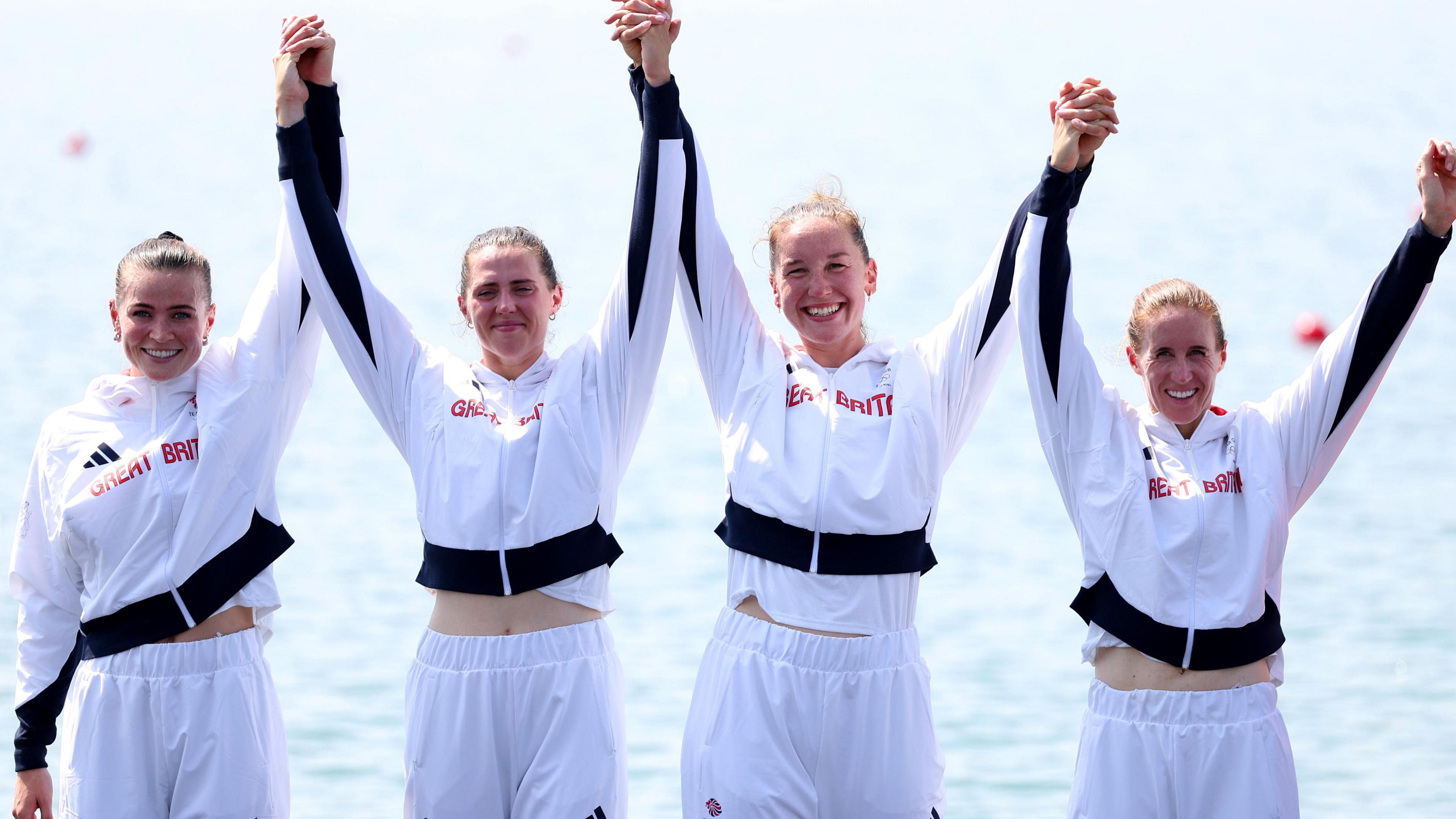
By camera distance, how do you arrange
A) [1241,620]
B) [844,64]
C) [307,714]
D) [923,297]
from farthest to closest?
[844,64]
[923,297]
[307,714]
[1241,620]

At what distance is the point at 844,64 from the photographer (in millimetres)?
30641

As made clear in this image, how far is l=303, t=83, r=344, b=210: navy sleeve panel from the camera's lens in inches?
168

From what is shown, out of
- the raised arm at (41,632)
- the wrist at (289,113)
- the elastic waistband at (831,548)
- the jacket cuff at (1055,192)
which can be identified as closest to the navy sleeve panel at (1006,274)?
the jacket cuff at (1055,192)

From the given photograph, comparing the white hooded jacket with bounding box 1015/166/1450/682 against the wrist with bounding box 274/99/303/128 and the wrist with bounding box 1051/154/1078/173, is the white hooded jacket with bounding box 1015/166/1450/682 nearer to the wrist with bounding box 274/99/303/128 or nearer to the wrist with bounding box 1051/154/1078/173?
the wrist with bounding box 1051/154/1078/173

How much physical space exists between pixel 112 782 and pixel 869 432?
204cm

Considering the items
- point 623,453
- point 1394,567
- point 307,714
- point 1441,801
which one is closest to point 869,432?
point 623,453

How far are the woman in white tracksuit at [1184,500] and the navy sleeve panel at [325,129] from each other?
184cm

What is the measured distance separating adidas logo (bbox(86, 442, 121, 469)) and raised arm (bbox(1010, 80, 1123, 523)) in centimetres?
229

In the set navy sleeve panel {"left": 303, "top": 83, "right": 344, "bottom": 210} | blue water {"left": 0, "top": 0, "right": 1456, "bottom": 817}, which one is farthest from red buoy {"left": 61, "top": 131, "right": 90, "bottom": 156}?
navy sleeve panel {"left": 303, "top": 83, "right": 344, "bottom": 210}

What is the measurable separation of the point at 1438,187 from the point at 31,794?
381 centimetres

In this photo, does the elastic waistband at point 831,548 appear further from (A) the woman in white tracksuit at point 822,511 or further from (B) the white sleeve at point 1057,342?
(B) the white sleeve at point 1057,342

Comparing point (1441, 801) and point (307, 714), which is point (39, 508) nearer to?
point (307, 714)

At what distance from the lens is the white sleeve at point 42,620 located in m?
4.08

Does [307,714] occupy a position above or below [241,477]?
below
